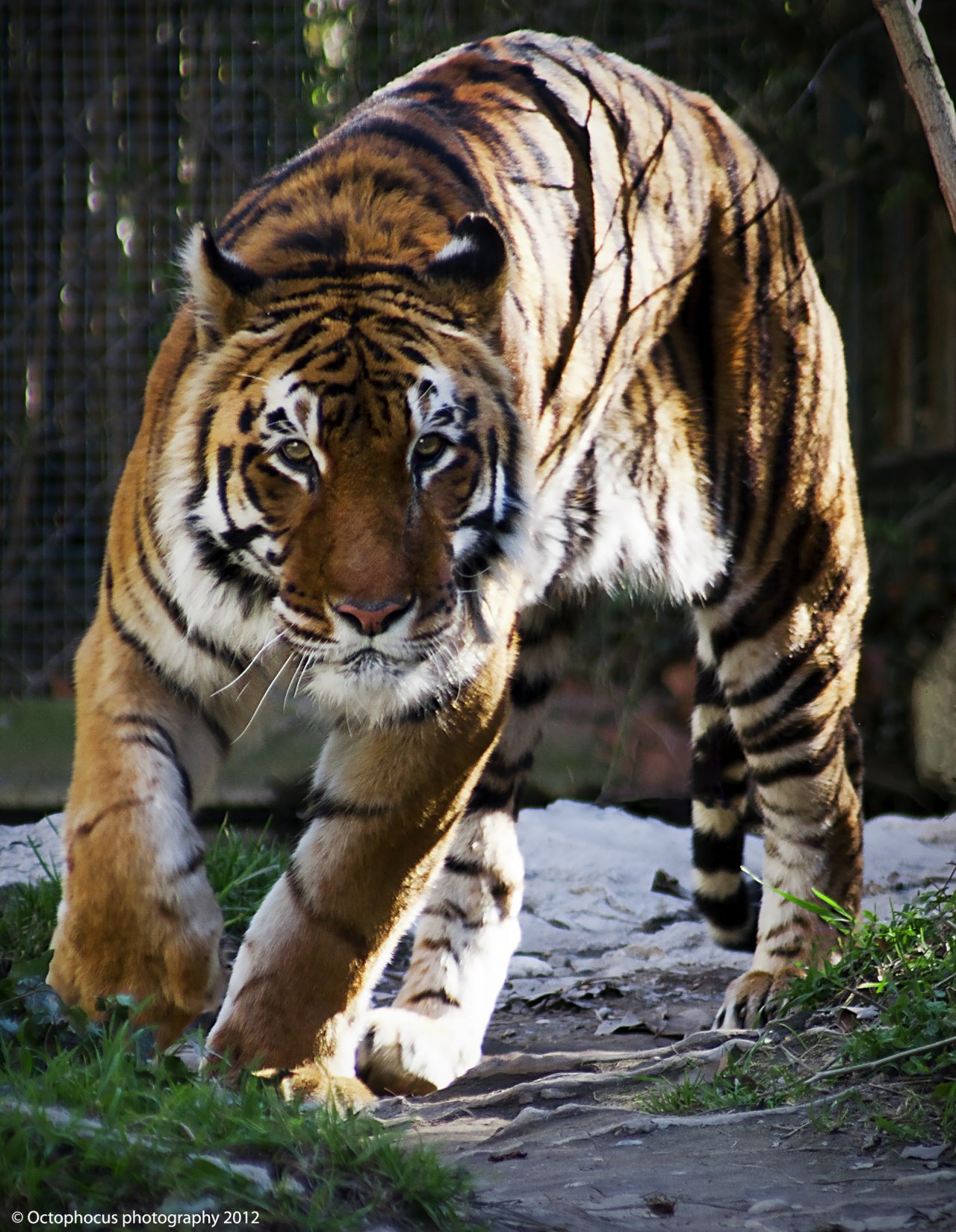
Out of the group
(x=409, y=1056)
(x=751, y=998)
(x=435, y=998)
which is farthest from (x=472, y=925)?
(x=751, y=998)

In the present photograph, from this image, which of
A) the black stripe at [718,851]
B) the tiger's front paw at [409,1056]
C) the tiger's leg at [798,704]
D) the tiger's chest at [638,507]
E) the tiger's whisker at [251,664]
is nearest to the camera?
the tiger's whisker at [251,664]

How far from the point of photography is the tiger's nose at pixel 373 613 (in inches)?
79.6

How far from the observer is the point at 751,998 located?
107 inches

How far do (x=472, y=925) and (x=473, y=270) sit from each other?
126 cm

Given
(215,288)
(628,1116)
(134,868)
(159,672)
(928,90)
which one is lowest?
(628,1116)

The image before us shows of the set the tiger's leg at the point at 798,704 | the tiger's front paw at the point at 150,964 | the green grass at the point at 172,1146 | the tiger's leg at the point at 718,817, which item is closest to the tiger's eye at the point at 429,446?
the tiger's front paw at the point at 150,964

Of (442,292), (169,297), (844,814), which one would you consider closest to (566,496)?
(442,292)

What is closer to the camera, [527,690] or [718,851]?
[718,851]

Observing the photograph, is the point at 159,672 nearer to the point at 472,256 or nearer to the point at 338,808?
the point at 338,808

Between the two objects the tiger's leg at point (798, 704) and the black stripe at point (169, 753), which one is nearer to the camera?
the black stripe at point (169, 753)

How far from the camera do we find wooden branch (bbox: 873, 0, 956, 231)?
2105 mm

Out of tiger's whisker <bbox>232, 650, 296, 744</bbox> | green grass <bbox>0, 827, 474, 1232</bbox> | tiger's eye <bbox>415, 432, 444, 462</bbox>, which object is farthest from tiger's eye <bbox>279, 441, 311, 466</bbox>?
green grass <bbox>0, 827, 474, 1232</bbox>

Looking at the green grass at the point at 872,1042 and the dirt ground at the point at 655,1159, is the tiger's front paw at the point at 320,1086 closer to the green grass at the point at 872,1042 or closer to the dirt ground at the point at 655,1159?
the dirt ground at the point at 655,1159

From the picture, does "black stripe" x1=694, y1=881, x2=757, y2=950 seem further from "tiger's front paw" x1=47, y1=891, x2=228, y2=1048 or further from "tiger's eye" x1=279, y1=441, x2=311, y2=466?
"tiger's eye" x1=279, y1=441, x2=311, y2=466
